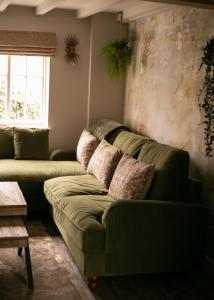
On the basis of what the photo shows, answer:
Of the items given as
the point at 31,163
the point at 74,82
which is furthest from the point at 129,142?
the point at 74,82

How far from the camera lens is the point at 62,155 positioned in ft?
18.7

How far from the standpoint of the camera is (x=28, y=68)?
593 cm

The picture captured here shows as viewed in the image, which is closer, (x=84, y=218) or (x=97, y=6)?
(x=84, y=218)

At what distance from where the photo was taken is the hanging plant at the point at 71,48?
579cm

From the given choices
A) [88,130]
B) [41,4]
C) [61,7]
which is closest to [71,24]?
[61,7]

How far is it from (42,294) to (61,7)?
11.7 feet

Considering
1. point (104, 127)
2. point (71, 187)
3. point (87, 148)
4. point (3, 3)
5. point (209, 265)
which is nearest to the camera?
point (209, 265)

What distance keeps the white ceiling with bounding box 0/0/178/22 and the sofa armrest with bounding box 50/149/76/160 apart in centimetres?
163

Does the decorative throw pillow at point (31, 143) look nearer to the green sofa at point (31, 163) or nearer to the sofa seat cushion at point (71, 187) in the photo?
the green sofa at point (31, 163)

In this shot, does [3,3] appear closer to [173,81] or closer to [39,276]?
[173,81]

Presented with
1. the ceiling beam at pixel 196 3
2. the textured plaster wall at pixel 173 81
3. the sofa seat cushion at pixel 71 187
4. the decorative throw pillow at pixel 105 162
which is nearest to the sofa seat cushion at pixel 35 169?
the sofa seat cushion at pixel 71 187

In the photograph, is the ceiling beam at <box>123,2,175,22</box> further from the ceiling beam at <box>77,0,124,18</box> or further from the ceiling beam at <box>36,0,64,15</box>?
the ceiling beam at <box>36,0,64,15</box>

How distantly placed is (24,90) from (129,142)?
194 cm

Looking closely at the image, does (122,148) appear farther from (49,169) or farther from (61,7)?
(61,7)
